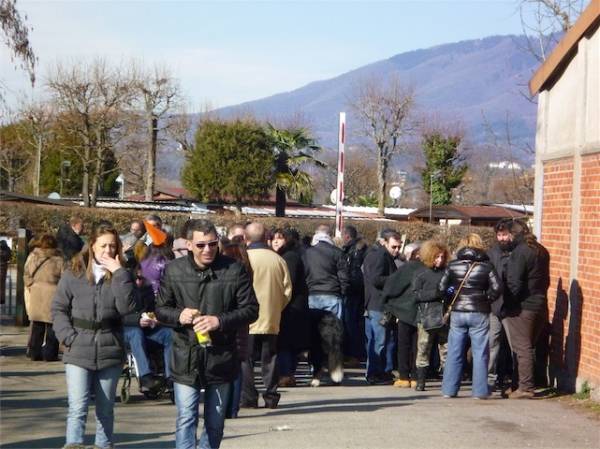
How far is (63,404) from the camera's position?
11.8 meters

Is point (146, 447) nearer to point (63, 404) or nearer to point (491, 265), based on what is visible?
point (63, 404)

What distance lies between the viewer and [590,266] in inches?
516

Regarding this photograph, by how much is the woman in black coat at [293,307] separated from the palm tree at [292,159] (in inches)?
1779

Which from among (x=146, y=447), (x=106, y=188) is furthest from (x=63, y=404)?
(x=106, y=188)

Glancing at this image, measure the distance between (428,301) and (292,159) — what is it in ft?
156

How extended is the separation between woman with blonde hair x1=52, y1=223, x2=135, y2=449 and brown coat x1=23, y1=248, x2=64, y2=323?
6860 mm

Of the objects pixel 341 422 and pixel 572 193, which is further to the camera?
pixel 572 193

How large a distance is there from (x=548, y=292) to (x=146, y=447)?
708 cm

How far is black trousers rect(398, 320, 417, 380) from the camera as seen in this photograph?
14.5 metres

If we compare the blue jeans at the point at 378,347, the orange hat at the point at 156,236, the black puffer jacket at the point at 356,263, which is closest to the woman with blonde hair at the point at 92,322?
the orange hat at the point at 156,236

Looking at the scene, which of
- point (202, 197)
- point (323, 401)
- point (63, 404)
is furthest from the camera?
point (202, 197)

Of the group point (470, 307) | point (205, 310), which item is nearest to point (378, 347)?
point (470, 307)

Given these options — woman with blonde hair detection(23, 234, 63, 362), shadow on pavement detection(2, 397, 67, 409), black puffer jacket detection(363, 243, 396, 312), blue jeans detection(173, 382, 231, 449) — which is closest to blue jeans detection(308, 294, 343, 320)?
black puffer jacket detection(363, 243, 396, 312)

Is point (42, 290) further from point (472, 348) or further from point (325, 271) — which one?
point (472, 348)
